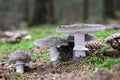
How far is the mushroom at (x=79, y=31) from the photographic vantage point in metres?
5.14

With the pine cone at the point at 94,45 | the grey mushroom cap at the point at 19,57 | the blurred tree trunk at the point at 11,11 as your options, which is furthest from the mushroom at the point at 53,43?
the blurred tree trunk at the point at 11,11

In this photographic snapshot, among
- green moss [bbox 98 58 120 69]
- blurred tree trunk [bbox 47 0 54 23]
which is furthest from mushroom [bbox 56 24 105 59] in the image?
blurred tree trunk [bbox 47 0 54 23]

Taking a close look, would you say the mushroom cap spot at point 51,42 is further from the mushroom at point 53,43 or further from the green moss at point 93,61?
the green moss at point 93,61

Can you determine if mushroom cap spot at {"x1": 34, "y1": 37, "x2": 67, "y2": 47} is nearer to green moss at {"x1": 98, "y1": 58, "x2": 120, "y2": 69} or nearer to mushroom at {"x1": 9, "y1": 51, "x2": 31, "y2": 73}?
mushroom at {"x1": 9, "y1": 51, "x2": 31, "y2": 73}

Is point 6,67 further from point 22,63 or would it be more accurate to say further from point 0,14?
point 0,14

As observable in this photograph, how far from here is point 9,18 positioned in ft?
100

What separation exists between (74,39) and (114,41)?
0.66 m

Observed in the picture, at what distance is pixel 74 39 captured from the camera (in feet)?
18.1

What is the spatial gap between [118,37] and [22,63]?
164cm

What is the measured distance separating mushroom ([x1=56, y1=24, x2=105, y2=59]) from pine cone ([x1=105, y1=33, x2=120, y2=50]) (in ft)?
0.87

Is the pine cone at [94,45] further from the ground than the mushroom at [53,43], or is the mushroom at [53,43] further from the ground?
the mushroom at [53,43]

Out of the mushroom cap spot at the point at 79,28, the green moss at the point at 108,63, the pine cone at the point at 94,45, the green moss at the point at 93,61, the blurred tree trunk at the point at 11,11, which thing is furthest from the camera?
the blurred tree trunk at the point at 11,11

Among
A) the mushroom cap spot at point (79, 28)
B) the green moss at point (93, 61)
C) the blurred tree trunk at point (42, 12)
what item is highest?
the mushroom cap spot at point (79, 28)

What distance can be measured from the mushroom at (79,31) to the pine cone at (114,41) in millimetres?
266
